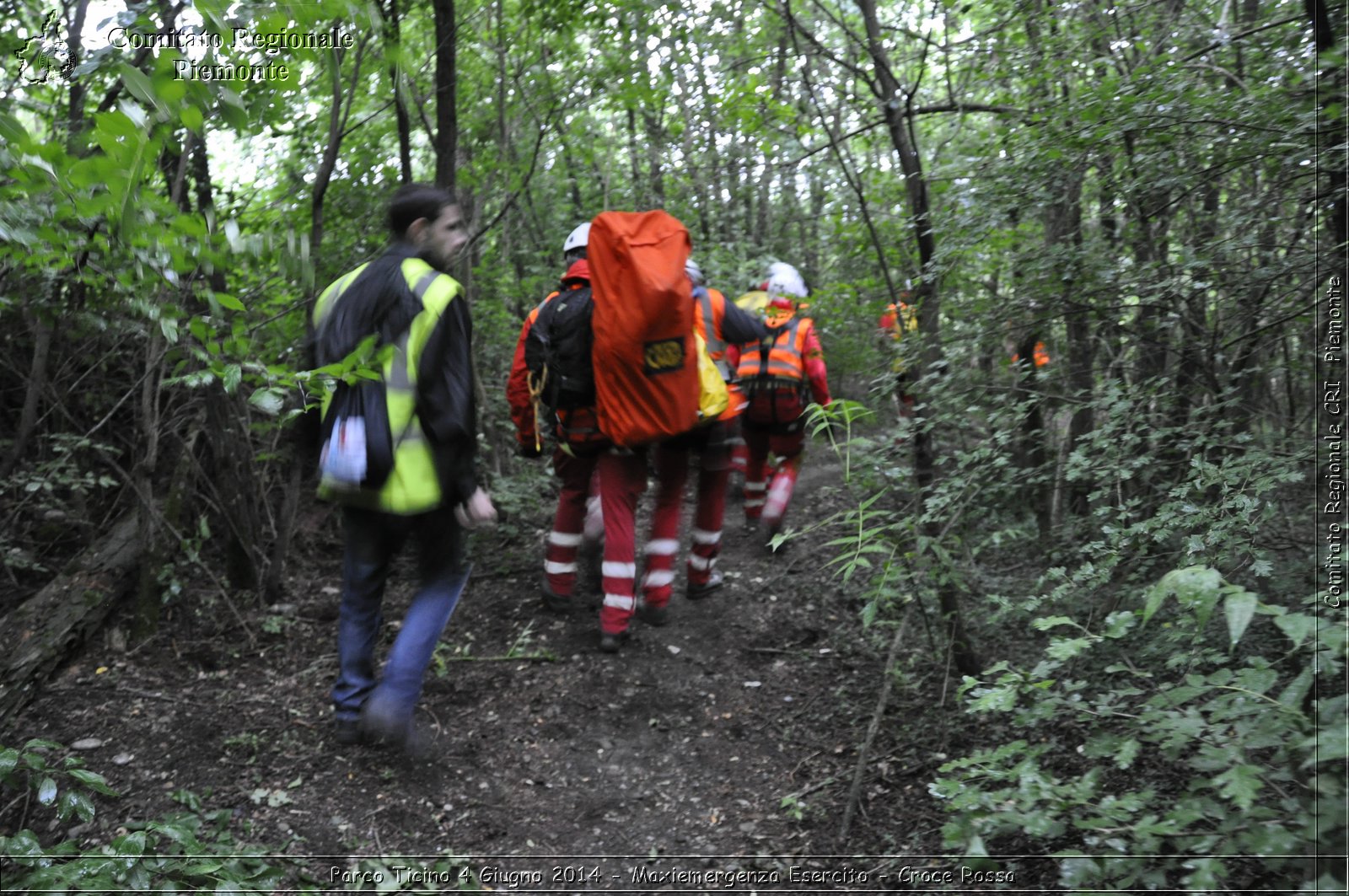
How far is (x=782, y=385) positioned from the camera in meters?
6.43

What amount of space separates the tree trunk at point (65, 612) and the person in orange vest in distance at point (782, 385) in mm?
3954

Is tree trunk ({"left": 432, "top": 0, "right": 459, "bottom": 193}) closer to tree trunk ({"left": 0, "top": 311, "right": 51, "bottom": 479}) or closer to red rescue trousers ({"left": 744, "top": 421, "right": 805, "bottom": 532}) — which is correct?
tree trunk ({"left": 0, "top": 311, "right": 51, "bottom": 479})

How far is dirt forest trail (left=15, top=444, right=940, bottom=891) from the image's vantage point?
3262 millimetres

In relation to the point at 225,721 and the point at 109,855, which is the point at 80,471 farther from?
the point at 109,855

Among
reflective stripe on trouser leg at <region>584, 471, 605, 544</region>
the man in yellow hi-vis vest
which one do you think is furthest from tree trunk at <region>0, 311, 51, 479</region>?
reflective stripe on trouser leg at <region>584, 471, 605, 544</region>

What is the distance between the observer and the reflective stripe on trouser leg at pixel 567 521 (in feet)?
16.7

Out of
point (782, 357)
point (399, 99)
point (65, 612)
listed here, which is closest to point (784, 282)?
point (782, 357)

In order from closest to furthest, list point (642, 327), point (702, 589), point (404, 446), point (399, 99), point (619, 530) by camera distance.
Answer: point (404, 446), point (642, 327), point (619, 530), point (399, 99), point (702, 589)

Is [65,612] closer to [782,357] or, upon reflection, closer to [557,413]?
[557,413]

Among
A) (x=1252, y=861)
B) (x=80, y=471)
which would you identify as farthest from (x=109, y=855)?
(x=1252, y=861)

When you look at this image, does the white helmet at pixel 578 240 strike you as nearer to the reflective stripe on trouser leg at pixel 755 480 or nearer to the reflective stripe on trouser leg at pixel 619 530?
the reflective stripe on trouser leg at pixel 619 530

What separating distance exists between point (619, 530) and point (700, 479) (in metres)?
0.79

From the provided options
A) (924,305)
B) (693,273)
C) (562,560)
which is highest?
(693,273)

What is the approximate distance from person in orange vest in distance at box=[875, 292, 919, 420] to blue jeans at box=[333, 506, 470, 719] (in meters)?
1.91
